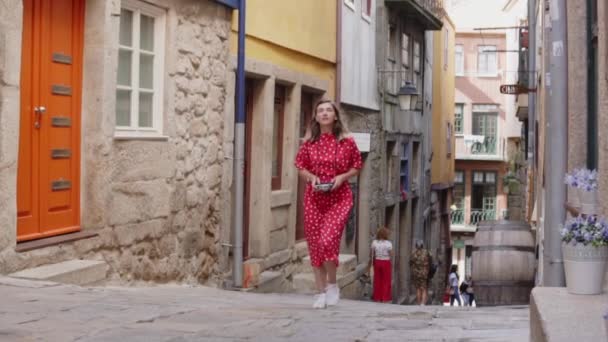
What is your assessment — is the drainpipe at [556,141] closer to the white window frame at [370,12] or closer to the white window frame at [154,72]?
the white window frame at [154,72]

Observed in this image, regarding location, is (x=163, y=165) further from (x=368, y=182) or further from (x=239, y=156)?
(x=368, y=182)

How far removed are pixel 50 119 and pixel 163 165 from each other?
172 cm

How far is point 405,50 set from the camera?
25.5m

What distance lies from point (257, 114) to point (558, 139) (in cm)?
562

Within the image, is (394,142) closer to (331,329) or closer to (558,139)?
(558,139)

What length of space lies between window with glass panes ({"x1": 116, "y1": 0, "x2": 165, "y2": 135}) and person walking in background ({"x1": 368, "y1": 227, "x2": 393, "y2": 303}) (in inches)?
321

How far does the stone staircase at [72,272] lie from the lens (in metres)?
8.00

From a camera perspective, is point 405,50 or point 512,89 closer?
point 512,89

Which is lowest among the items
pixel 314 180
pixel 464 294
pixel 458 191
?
pixel 464 294

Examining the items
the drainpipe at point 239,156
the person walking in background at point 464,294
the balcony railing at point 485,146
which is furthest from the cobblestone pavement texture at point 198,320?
the balcony railing at point 485,146

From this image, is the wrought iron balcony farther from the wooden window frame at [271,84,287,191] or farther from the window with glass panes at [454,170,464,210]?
the window with glass panes at [454,170,464,210]

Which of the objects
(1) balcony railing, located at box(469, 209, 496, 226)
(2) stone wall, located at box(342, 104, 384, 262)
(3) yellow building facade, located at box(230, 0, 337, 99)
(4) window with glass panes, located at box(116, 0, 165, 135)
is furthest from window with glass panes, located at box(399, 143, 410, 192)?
(1) balcony railing, located at box(469, 209, 496, 226)

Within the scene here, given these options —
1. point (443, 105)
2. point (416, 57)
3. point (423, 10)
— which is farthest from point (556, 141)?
point (443, 105)

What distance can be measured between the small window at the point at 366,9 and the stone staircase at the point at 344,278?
14.4 ft
